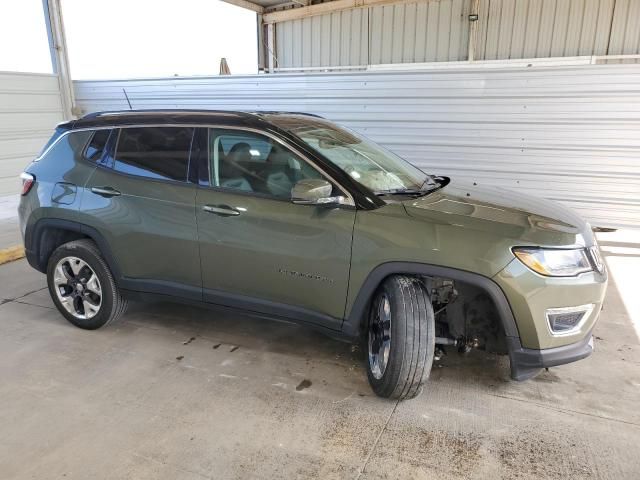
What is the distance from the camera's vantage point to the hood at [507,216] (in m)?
2.56

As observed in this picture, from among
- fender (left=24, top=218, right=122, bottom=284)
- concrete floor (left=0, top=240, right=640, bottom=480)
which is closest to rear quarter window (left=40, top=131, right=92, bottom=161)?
fender (left=24, top=218, right=122, bottom=284)

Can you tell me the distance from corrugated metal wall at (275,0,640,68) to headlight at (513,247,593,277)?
9437mm

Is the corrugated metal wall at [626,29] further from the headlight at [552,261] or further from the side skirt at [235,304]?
the side skirt at [235,304]

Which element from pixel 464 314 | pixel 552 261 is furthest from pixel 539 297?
pixel 464 314

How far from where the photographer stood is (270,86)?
7949 mm

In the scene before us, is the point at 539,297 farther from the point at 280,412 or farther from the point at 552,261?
the point at 280,412

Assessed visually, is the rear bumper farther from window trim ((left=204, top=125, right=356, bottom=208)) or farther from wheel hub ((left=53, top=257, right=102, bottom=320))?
wheel hub ((left=53, top=257, right=102, bottom=320))

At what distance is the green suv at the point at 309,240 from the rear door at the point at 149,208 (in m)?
0.01

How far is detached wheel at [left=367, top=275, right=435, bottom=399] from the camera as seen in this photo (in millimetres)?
2650

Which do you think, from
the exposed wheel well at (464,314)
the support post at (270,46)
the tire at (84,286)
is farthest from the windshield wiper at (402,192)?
the support post at (270,46)

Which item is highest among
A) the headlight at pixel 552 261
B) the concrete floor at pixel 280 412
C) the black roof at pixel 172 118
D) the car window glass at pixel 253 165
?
the black roof at pixel 172 118

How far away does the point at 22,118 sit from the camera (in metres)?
8.50

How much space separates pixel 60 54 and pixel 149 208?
7.60 meters

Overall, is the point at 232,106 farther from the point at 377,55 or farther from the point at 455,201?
the point at 455,201
